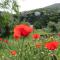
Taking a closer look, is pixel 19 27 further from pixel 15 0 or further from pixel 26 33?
pixel 15 0

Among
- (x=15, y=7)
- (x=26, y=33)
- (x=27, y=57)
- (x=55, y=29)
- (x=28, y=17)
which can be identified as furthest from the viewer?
(x=28, y=17)

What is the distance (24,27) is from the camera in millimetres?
2703

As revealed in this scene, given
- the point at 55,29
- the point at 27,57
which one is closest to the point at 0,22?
the point at 55,29

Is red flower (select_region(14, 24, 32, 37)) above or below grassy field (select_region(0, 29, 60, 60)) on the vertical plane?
above

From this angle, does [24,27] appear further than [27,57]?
No

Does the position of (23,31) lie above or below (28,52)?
above

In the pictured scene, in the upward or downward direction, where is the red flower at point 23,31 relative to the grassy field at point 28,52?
upward

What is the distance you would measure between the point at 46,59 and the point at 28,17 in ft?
154

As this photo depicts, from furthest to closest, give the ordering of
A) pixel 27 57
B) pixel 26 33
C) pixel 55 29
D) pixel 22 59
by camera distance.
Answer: pixel 55 29
pixel 27 57
pixel 22 59
pixel 26 33

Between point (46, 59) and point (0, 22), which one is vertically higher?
point (46, 59)

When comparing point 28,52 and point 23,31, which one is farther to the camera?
point 28,52

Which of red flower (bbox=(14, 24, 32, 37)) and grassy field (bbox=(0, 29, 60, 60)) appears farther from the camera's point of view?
grassy field (bbox=(0, 29, 60, 60))

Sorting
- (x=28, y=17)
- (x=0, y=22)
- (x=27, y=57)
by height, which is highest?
(x=27, y=57)

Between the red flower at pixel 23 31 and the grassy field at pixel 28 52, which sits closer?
the red flower at pixel 23 31
